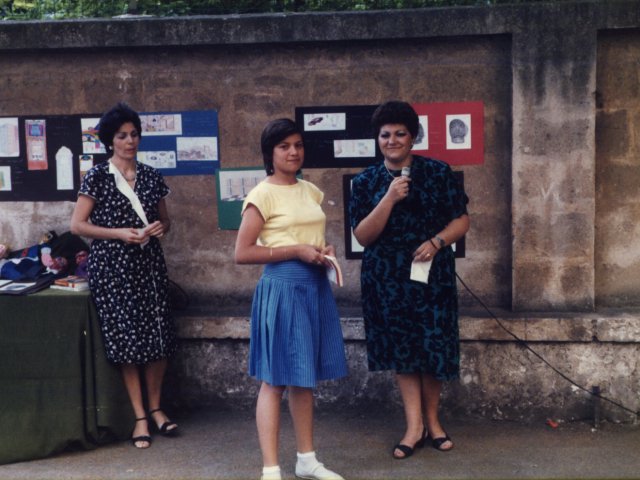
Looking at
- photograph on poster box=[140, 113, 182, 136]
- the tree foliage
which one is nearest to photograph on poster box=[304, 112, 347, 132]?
photograph on poster box=[140, 113, 182, 136]

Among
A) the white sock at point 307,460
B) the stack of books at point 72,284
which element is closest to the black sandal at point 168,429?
the stack of books at point 72,284

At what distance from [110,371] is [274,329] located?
54.3 inches

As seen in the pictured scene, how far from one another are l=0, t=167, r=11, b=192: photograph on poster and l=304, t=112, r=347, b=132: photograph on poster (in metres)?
2.08

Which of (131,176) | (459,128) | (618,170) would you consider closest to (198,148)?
(131,176)

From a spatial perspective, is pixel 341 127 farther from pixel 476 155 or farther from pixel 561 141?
pixel 561 141

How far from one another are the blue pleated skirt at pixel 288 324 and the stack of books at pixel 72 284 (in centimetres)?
137

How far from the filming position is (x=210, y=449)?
4977 mm

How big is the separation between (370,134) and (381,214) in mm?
1190

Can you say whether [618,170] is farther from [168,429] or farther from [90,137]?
[90,137]

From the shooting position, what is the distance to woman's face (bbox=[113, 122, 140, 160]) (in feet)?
16.3

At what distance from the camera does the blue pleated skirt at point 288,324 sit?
4176 millimetres

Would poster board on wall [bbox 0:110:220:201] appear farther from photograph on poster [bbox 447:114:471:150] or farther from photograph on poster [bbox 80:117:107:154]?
photograph on poster [bbox 447:114:471:150]

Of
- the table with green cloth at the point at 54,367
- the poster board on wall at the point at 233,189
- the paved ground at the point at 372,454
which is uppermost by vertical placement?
the poster board on wall at the point at 233,189

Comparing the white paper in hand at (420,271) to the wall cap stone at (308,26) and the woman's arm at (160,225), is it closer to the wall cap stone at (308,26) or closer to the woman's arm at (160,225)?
the woman's arm at (160,225)
